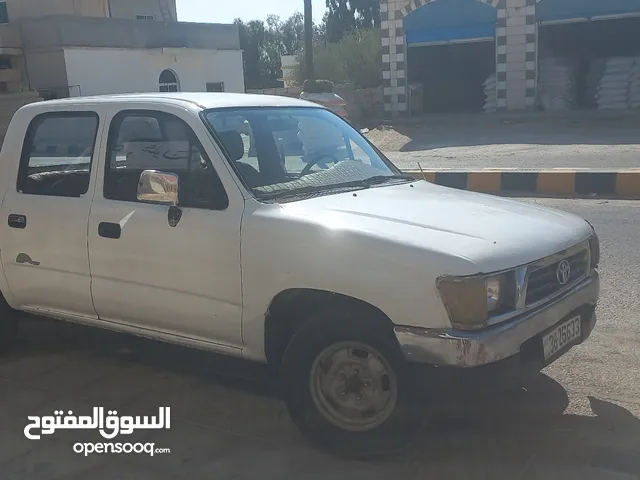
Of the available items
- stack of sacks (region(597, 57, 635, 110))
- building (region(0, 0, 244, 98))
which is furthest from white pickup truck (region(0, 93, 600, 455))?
building (region(0, 0, 244, 98))

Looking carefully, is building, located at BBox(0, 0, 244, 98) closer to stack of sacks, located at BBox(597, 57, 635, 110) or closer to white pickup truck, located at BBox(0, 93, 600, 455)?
stack of sacks, located at BBox(597, 57, 635, 110)

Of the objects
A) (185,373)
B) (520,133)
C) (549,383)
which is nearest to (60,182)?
(185,373)

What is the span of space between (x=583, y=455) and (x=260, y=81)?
49440 mm

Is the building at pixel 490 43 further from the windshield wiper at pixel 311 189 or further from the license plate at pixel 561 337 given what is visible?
the license plate at pixel 561 337

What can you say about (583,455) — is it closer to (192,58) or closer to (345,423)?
(345,423)

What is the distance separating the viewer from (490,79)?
26.6 m

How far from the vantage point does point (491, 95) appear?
2659 cm

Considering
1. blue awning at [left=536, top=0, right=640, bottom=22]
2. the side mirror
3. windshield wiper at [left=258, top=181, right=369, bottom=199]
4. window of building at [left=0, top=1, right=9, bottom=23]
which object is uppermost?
window of building at [left=0, top=1, right=9, bottom=23]

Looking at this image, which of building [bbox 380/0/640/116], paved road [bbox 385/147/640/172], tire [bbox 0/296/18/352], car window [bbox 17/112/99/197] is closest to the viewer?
car window [bbox 17/112/99/197]

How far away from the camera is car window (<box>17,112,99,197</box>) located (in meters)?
4.47

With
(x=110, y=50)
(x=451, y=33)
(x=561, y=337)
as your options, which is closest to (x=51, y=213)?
(x=561, y=337)

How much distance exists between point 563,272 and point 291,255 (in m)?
1.34

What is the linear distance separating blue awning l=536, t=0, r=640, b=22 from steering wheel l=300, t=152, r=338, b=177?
2240cm

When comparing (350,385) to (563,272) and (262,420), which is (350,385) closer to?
(262,420)
